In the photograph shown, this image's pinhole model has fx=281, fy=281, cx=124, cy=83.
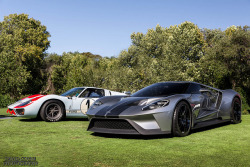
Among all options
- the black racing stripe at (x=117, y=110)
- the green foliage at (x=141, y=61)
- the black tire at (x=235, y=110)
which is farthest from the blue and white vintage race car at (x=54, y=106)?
the green foliage at (x=141, y=61)

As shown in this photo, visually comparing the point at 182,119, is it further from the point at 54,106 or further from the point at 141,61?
the point at 141,61

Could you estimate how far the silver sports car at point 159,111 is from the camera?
5.46 m

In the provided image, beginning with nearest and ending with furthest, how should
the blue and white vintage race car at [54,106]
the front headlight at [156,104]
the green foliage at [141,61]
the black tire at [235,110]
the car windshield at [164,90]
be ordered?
the front headlight at [156,104] < the car windshield at [164,90] < the black tire at [235,110] < the blue and white vintage race car at [54,106] < the green foliage at [141,61]

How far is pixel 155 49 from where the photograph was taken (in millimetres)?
47438

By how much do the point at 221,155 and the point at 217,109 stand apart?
136 inches

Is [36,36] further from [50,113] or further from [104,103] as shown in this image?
[104,103]

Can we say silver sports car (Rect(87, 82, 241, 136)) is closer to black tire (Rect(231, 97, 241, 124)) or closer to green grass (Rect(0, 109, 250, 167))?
green grass (Rect(0, 109, 250, 167))

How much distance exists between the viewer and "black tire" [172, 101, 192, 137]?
566 cm

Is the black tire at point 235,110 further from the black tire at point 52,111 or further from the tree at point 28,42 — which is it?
the tree at point 28,42

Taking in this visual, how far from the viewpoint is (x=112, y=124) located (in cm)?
568

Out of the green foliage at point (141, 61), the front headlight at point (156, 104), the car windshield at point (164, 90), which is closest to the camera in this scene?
the front headlight at point (156, 104)

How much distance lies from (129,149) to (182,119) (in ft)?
6.00

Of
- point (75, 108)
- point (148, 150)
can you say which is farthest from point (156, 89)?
point (75, 108)

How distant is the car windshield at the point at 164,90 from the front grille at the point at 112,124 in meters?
1.22
